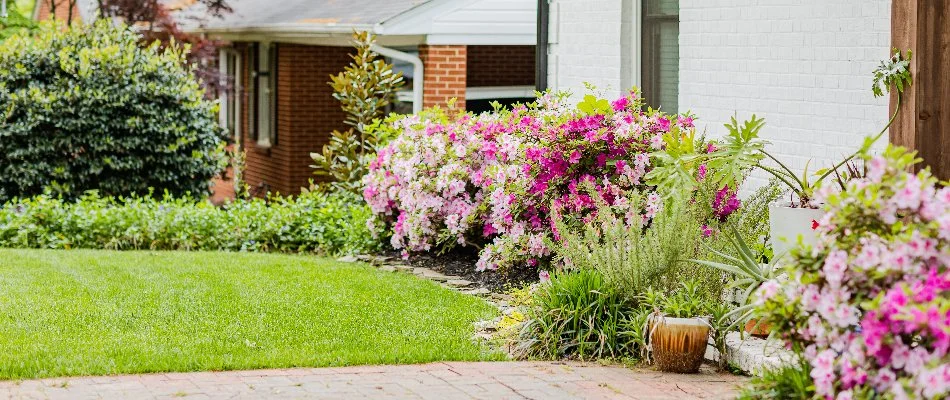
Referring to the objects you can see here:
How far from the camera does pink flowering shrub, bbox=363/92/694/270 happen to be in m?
9.05

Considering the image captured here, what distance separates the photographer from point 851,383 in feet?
14.9

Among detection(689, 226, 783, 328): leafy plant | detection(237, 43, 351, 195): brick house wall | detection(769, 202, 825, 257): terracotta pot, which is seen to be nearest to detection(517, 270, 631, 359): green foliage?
detection(689, 226, 783, 328): leafy plant

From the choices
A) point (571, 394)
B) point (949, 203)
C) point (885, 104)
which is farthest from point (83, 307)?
point (949, 203)

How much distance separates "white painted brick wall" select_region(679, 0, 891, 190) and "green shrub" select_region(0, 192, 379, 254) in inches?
157

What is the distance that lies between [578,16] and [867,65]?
3.93 m

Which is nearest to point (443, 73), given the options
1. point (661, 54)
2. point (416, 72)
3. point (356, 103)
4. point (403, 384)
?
point (416, 72)

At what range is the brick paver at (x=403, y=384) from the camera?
5.97 meters

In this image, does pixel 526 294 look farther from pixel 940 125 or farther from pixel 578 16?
pixel 578 16

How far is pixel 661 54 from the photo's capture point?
10.5 meters

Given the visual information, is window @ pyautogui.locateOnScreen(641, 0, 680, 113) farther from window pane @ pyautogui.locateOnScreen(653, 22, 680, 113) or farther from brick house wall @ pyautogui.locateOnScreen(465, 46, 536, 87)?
brick house wall @ pyautogui.locateOnScreen(465, 46, 536, 87)

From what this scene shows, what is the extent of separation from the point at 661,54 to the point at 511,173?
5.92ft

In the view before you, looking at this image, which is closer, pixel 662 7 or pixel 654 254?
pixel 654 254

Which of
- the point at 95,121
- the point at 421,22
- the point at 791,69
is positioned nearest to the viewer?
the point at 791,69

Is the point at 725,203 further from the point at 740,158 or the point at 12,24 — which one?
the point at 12,24
